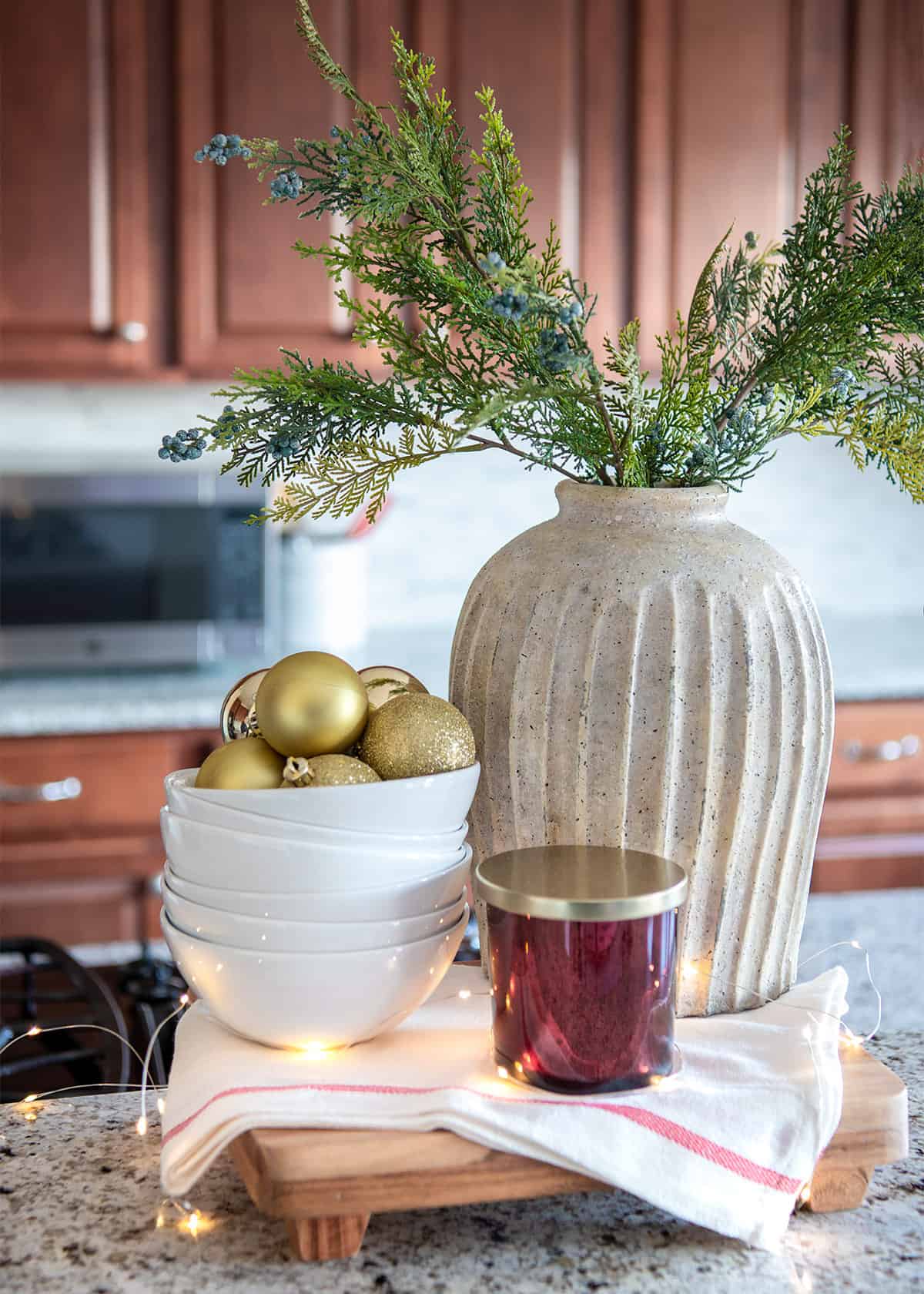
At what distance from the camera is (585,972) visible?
0.64 metres

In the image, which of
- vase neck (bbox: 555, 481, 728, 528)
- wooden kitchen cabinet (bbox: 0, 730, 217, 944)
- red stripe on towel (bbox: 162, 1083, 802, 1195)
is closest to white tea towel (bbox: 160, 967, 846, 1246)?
red stripe on towel (bbox: 162, 1083, 802, 1195)

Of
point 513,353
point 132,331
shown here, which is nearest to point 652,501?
point 513,353

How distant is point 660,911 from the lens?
0.65m

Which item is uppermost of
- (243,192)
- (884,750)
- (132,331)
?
(243,192)

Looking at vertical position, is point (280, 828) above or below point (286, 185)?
below

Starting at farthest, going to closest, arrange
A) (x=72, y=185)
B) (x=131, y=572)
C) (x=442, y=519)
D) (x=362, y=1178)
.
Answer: (x=442, y=519)
(x=131, y=572)
(x=72, y=185)
(x=362, y=1178)

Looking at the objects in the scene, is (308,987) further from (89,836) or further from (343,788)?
(89,836)

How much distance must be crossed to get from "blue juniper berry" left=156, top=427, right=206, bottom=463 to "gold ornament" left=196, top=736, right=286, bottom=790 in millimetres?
152

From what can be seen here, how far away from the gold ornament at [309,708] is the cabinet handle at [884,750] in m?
1.94

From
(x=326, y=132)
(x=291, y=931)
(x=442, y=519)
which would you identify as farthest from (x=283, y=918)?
(x=442, y=519)

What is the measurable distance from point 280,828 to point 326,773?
38 millimetres

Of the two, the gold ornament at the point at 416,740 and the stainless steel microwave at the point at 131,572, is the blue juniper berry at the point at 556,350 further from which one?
the stainless steel microwave at the point at 131,572

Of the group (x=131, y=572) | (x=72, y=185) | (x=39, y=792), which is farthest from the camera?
(x=131, y=572)

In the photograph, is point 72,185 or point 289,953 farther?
point 72,185
